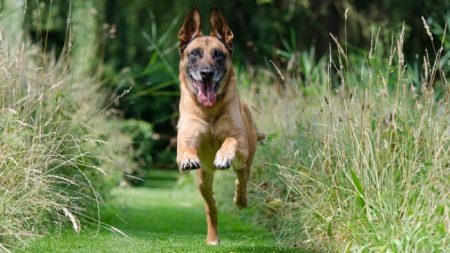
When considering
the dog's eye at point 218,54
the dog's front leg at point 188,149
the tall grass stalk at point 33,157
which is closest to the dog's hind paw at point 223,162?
the dog's front leg at point 188,149

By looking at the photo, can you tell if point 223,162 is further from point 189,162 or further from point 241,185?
point 241,185

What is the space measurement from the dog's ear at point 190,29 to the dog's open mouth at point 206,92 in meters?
0.63

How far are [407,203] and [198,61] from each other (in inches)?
105

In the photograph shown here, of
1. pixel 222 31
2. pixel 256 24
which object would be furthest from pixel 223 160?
pixel 256 24

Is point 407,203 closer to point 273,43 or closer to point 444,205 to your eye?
point 444,205

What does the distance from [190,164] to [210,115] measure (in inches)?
37.7

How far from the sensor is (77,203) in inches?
316

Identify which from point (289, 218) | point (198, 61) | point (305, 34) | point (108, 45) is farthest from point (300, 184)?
point (108, 45)

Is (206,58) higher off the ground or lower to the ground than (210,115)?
higher

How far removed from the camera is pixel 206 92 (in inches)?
292

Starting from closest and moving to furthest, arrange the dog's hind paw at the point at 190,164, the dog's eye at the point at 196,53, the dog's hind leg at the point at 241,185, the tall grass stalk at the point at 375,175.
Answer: the tall grass stalk at the point at 375,175
the dog's hind paw at the point at 190,164
the dog's eye at the point at 196,53
the dog's hind leg at the point at 241,185

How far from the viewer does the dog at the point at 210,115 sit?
7238mm

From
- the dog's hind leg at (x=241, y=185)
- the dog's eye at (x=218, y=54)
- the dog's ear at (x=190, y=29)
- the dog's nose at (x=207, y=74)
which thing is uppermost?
the dog's ear at (x=190, y=29)

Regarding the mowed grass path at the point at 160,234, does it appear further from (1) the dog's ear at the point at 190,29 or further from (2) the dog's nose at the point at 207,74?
(1) the dog's ear at the point at 190,29
